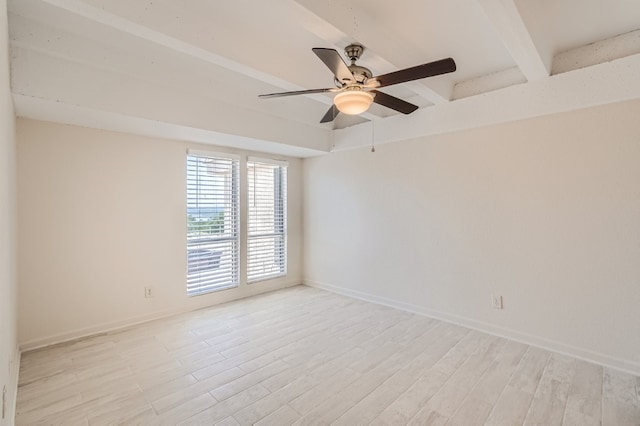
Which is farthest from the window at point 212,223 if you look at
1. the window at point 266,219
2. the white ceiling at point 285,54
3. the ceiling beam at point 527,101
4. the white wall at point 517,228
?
the ceiling beam at point 527,101

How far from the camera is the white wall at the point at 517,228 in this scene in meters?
2.52

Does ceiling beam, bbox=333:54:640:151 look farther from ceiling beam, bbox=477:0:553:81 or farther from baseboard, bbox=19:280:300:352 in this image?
baseboard, bbox=19:280:300:352

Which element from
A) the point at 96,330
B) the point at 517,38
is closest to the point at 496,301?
the point at 517,38

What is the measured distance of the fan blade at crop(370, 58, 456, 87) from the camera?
1861mm

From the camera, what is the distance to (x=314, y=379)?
7.81ft

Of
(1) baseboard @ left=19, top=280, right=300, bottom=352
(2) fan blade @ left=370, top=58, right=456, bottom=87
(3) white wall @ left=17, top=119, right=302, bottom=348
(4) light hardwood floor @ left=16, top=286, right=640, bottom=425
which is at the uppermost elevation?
(2) fan blade @ left=370, top=58, right=456, bottom=87

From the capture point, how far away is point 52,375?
2.43 metres

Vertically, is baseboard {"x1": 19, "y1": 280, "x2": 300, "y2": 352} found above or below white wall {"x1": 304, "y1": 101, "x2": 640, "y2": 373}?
below

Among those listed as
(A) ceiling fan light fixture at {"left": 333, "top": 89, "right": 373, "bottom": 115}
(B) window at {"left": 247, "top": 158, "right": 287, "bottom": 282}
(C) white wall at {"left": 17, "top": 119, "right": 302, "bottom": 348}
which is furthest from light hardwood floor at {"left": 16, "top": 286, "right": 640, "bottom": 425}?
(A) ceiling fan light fixture at {"left": 333, "top": 89, "right": 373, "bottom": 115}

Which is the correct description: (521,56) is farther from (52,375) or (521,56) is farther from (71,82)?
(52,375)

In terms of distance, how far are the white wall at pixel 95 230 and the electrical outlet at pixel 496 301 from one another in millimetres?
3530

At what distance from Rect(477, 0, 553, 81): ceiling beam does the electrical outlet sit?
2154 millimetres

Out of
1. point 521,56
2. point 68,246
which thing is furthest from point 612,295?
point 68,246

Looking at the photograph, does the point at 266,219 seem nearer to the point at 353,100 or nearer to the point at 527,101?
the point at 353,100
